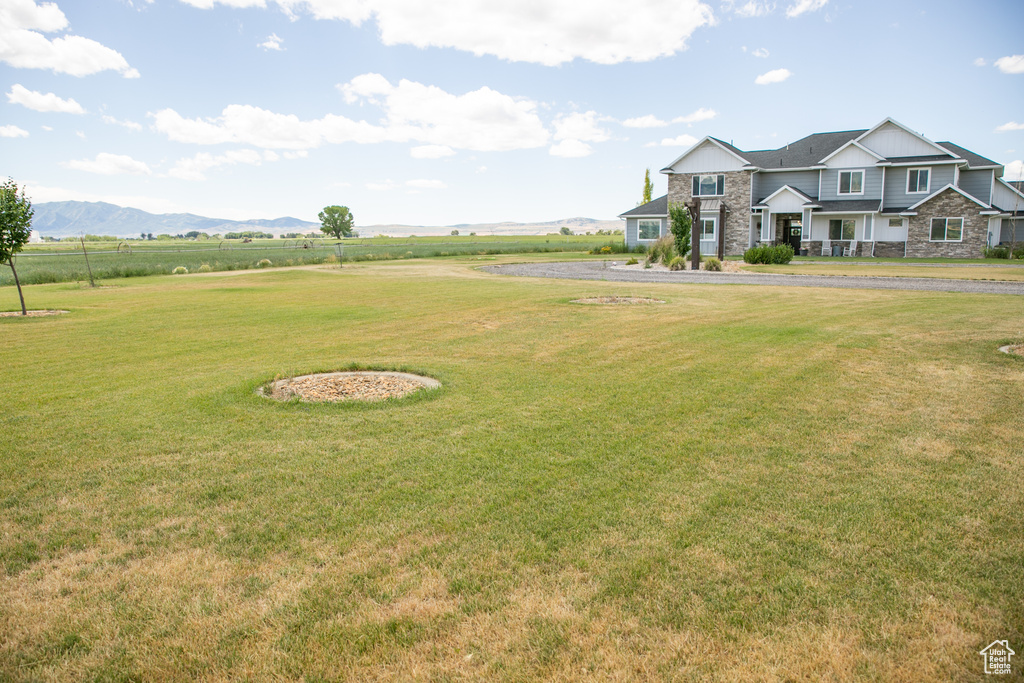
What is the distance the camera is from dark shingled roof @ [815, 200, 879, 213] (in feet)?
113

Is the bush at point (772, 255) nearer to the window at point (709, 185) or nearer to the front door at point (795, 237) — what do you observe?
the front door at point (795, 237)

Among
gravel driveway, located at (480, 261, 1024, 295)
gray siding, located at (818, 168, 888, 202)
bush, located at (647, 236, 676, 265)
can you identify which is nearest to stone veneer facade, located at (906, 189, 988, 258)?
gray siding, located at (818, 168, 888, 202)

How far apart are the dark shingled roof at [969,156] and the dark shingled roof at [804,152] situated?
5089 mm

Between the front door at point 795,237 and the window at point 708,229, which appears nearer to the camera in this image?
the window at point 708,229

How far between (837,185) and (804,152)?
3.73 meters

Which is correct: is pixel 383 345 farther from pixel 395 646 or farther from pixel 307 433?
pixel 395 646

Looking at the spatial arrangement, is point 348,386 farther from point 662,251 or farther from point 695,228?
point 662,251

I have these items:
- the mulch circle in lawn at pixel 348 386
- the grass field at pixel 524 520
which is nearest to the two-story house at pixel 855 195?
the mulch circle in lawn at pixel 348 386

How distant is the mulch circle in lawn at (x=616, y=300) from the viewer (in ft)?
45.6

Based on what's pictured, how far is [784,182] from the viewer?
38469 millimetres

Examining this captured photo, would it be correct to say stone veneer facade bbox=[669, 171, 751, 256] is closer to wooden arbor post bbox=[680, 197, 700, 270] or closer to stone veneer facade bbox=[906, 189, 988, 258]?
stone veneer facade bbox=[906, 189, 988, 258]

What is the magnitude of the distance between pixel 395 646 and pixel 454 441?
2.48m

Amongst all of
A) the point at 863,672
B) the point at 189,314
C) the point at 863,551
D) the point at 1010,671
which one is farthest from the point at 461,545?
the point at 189,314

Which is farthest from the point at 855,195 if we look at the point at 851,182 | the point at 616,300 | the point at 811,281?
the point at 616,300
